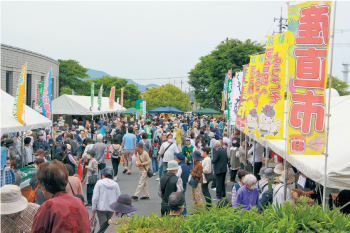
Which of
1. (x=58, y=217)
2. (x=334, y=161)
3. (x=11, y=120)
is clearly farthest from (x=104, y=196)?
(x=11, y=120)

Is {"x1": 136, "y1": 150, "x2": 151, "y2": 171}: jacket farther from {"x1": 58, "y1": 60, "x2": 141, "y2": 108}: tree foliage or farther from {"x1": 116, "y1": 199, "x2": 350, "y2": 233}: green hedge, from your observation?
{"x1": 58, "y1": 60, "x2": 141, "y2": 108}: tree foliage

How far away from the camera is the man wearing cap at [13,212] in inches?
125

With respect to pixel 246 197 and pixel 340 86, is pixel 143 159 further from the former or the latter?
pixel 340 86

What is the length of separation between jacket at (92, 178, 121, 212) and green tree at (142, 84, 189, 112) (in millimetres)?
53369

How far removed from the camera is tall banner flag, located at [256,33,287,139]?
6.37 metres

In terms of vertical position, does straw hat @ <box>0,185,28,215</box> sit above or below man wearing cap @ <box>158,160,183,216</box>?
above

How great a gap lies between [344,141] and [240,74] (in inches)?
309

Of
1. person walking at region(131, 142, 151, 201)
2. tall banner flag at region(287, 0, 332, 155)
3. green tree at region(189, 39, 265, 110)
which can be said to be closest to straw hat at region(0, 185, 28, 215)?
tall banner flag at region(287, 0, 332, 155)

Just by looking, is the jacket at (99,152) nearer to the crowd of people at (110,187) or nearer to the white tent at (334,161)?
the crowd of people at (110,187)

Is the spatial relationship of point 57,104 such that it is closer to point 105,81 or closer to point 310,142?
point 310,142

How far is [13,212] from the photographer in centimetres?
318

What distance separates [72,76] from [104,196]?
2329 inches

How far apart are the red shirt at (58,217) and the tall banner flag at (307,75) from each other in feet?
11.4

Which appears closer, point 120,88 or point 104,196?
point 104,196
